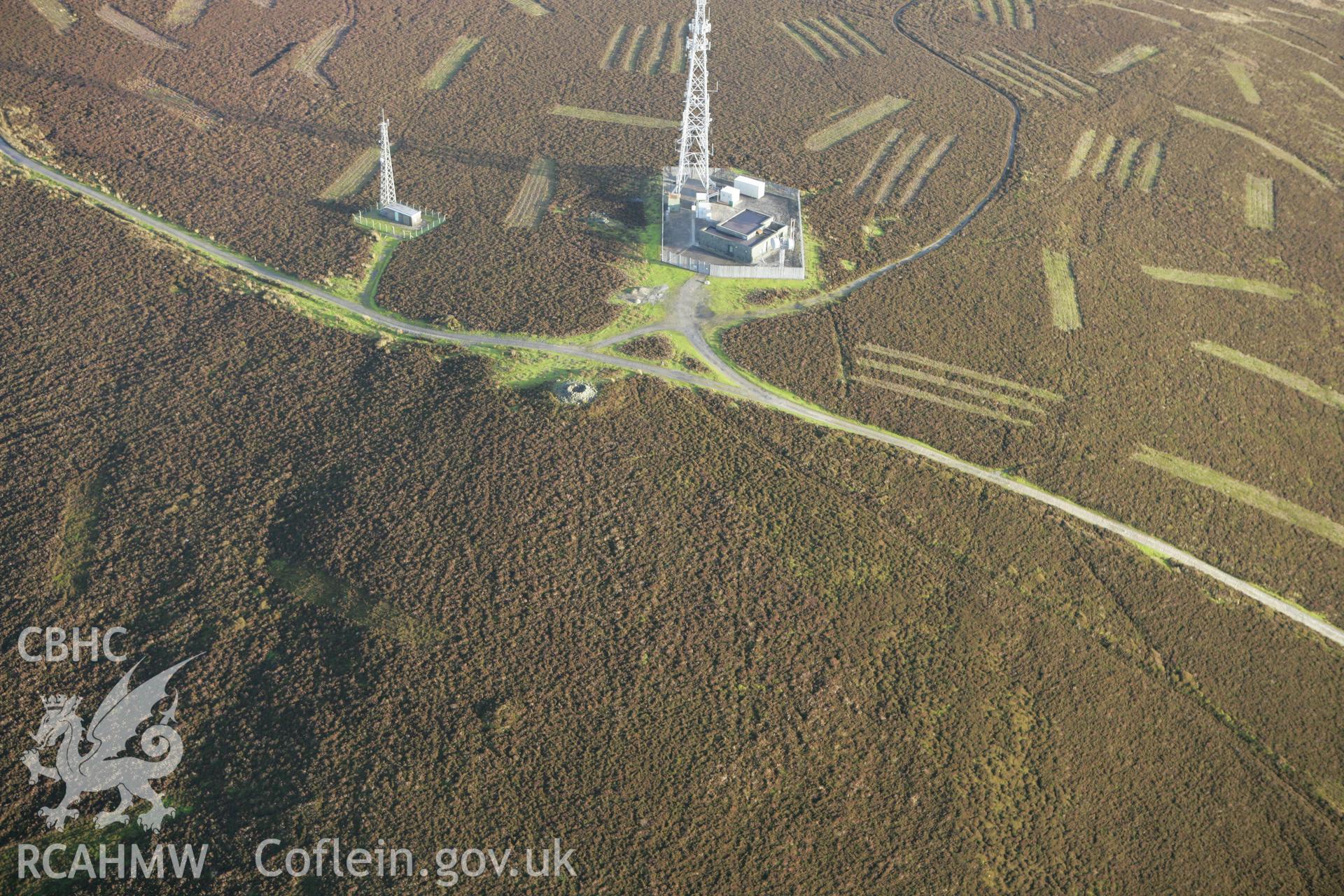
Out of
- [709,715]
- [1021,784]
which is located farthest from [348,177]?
[1021,784]

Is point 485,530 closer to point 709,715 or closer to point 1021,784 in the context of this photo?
point 709,715

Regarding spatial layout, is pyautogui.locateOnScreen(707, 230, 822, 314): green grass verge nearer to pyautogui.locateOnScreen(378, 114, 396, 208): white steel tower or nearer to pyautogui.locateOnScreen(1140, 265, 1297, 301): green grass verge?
pyautogui.locateOnScreen(378, 114, 396, 208): white steel tower

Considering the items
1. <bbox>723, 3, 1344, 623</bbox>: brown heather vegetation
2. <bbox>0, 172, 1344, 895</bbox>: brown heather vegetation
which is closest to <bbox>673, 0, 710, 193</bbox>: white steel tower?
<bbox>723, 3, 1344, 623</bbox>: brown heather vegetation

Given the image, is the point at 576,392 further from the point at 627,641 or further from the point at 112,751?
the point at 112,751

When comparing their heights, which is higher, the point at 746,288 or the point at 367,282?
the point at 367,282

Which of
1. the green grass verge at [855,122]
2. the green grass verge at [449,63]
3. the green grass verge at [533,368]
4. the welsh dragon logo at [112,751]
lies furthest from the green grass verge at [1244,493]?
the green grass verge at [449,63]

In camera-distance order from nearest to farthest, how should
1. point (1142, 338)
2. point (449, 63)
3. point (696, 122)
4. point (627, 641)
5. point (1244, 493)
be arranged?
point (627, 641)
point (1244, 493)
point (1142, 338)
point (696, 122)
point (449, 63)

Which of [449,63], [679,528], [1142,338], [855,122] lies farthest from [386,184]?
[1142,338]

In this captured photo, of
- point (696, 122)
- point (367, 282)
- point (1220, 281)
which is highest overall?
Result: point (696, 122)
